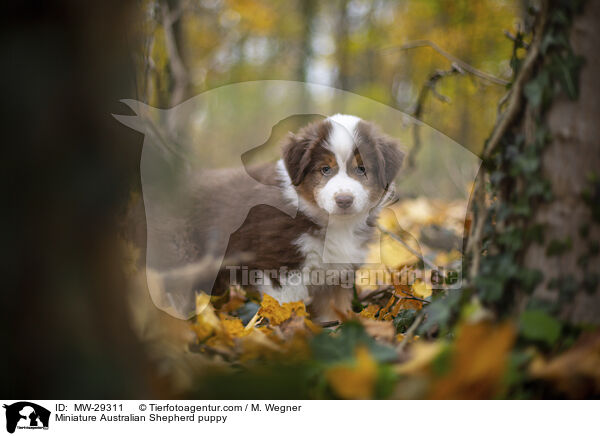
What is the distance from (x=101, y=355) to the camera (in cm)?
107

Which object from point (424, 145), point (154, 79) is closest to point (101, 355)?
point (154, 79)

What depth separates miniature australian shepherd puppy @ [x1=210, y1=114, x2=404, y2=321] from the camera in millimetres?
2629

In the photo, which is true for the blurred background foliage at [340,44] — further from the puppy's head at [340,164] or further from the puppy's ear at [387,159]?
the puppy's head at [340,164]

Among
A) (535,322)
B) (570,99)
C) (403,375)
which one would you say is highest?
(570,99)

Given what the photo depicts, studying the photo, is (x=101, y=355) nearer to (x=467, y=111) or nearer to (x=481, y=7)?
(x=467, y=111)

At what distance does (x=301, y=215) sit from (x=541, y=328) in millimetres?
1669

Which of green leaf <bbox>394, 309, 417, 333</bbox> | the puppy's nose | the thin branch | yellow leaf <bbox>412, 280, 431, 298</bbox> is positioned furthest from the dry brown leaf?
the thin branch

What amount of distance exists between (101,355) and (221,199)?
1.87m

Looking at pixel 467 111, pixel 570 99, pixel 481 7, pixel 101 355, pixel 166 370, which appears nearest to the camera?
pixel 101 355

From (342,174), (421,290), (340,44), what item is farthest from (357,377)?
(340,44)

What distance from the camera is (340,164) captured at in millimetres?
2654
